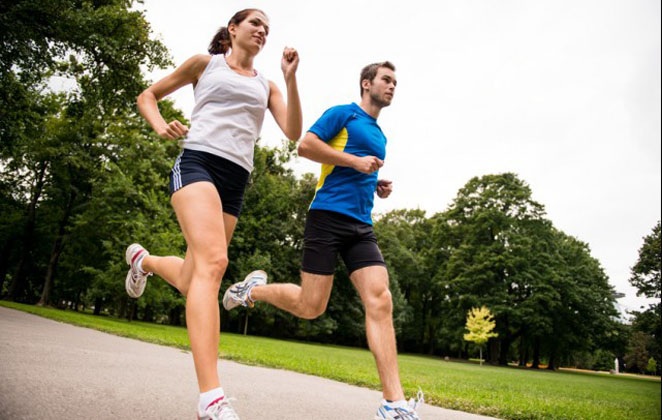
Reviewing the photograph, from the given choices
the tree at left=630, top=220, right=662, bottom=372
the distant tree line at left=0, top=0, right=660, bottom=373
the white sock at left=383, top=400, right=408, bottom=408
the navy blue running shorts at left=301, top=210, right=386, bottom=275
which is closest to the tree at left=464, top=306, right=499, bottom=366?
the distant tree line at left=0, top=0, right=660, bottom=373

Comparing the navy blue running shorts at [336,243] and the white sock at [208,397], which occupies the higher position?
the navy blue running shorts at [336,243]

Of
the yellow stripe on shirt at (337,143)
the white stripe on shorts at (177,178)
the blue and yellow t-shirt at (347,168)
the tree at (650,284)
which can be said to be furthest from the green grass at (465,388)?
the tree at (650,284)

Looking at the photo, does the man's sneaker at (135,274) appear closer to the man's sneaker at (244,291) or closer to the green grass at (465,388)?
the man's sneaker at (244,291)

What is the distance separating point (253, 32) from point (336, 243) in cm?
149

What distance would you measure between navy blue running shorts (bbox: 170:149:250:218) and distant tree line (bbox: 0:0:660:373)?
12.7 meters

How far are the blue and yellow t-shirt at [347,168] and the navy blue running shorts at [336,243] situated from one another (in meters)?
0.06

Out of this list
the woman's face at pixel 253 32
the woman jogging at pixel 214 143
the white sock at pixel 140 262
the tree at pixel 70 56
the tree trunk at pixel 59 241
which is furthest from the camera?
the tree trunk at pixel 59 241

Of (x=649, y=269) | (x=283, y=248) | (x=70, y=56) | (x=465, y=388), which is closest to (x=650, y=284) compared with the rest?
(x=649, y=269)

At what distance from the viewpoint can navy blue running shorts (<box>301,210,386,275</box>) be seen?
11.3ft

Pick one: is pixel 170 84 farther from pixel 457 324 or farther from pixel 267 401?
pixel 457 324

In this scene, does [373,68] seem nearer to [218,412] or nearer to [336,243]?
[336,243]

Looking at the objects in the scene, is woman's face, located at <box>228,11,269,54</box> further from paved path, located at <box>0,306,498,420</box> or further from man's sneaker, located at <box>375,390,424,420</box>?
man's sneaker, located at <box>375,390,424,420</box>

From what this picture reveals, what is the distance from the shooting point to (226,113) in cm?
288

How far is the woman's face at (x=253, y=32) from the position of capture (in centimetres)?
304
